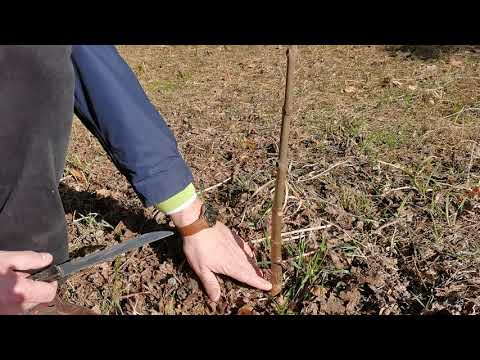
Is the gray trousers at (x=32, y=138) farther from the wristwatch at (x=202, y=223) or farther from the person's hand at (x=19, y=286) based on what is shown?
the wristwatch at (x=202, y=223)

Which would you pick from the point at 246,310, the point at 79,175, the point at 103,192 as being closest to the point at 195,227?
the point at 246,310

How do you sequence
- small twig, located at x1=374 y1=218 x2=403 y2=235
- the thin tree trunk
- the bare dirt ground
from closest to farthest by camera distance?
1. the thin tree trunk
2. the bare dirt ground
3. small twig, located at x1=374 y1=218 x2=403 y2=235

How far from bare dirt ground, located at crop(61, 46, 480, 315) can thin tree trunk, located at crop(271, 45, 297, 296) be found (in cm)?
11

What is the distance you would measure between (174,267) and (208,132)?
1.13 metres

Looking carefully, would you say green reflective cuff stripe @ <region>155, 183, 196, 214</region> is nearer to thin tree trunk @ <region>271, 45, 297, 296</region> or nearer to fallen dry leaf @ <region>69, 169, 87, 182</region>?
thin tree trunk @ <region>271, 45, 297, 296</region>

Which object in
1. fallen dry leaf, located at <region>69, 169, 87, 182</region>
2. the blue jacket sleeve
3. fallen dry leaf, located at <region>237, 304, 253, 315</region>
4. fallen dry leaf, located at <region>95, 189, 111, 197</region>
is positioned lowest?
fallen dry leaf, located at <region>237, 304, 253, 315</region>

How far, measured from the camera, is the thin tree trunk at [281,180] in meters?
1.11

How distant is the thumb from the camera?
5.22ft

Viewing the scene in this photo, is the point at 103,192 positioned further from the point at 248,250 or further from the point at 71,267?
the point at 71,267

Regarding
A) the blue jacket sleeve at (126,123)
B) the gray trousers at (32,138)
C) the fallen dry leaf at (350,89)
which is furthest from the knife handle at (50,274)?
the fallen dry leaf at (350,89)

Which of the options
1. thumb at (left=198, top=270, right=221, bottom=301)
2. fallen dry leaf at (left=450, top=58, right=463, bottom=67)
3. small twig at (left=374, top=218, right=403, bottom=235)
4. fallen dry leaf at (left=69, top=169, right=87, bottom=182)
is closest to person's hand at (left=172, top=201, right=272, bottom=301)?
thumb at (left=198, top=270, right=221, bottom=301)

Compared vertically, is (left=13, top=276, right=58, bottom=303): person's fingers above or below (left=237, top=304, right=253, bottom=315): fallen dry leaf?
above
